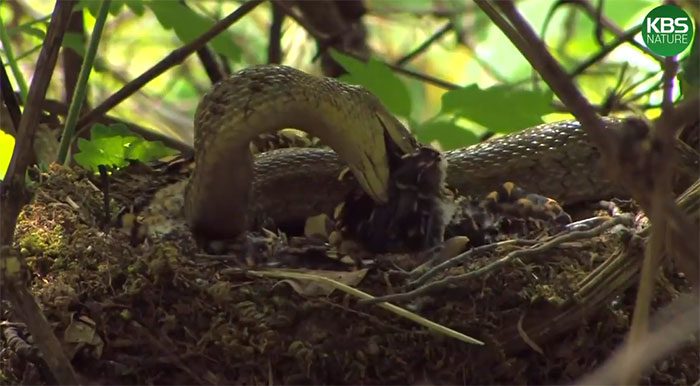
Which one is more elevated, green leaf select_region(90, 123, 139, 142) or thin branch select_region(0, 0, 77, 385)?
green leaf select_region(90, 123, 139, 142)

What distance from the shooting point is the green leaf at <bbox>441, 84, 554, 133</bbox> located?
1415mm

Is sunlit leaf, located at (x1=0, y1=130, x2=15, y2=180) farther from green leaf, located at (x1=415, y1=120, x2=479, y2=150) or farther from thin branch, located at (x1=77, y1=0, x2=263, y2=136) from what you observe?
green leaf, located at (x1=415, y1=120, x2=479, y2=150)

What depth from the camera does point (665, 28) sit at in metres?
1.21

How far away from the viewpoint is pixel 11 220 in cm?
92

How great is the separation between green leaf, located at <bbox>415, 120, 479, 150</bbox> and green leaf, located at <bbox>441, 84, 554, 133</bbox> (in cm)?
5

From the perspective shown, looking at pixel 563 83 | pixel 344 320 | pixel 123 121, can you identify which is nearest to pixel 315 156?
pixel 123 121

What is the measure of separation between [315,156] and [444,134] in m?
0.26

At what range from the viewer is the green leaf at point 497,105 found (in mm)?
1415

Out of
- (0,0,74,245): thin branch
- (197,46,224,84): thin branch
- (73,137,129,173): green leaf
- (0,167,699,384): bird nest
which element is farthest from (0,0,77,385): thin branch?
(197,46,224,84): thin branch

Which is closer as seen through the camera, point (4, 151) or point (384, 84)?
point (4, 151)

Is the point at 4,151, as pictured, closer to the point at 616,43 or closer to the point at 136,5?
the point at 136,5

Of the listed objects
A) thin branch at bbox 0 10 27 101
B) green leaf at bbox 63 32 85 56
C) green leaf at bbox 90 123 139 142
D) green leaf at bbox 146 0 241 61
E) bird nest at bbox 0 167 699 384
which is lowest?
bird nest at bbox 0 167 699 384

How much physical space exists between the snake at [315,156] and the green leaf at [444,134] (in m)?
0.03

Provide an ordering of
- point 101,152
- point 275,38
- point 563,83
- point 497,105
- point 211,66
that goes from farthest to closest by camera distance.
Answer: point 275,38
point 211,66
point 497,105
point 101,152
point 563,83
